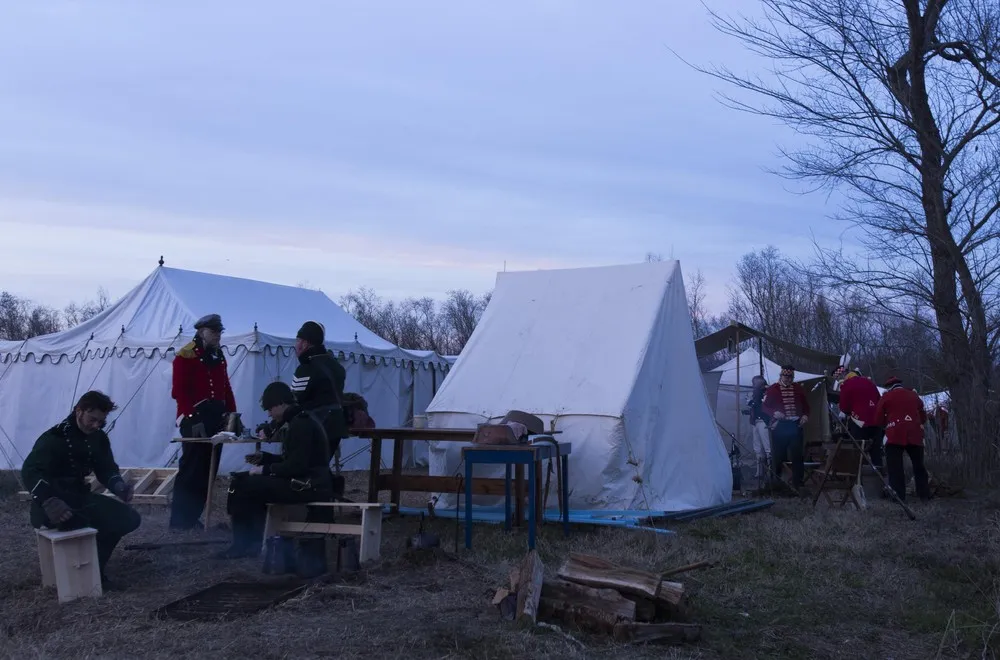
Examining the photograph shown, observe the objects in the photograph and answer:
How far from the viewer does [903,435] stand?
9289 millimetres

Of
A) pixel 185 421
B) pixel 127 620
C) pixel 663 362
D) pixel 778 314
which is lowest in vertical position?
pixel 127 620

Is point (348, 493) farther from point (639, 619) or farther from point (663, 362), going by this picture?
point (639, 619)

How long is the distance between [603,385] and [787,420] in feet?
11.6

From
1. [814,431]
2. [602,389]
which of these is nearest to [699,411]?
[602,389]

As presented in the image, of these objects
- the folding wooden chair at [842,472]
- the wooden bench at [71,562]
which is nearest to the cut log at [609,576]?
the wooden bench at [71,562]

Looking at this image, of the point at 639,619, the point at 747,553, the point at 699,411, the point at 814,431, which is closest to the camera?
the point at 639,619

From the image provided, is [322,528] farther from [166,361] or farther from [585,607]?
[166,361]

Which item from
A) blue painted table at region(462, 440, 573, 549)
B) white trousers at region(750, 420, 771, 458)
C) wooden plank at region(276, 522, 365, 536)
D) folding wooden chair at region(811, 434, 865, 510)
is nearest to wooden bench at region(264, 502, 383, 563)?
wooden plank at region(276, 522, 365, 536)

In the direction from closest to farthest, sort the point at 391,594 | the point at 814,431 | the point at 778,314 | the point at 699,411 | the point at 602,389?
the point at 391,594 < the point at 602,389 < the point at 699,411 < the point at 814,431 < the point at 778,314

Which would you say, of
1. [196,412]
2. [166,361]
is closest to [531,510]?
[196,412]

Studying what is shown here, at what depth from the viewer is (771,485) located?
407 inches

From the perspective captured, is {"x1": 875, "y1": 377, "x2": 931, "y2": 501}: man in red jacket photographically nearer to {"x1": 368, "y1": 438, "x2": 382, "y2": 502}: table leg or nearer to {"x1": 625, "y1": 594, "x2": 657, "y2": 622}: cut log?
{"x1": 368, "y1": 438, "x2": 382, "y2": 502}: table leg

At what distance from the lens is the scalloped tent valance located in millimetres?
11547

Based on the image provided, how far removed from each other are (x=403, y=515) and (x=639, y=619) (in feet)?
13.5
